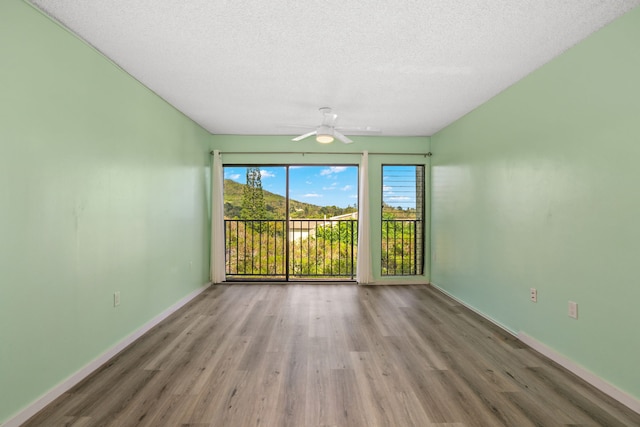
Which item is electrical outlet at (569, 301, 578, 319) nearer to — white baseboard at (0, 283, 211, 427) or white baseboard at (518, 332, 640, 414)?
white baseboard at (518, 332, 640, 414)

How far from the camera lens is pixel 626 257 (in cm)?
188

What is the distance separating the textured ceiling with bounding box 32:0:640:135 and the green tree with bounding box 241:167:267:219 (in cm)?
193

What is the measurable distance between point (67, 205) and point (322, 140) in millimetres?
2461

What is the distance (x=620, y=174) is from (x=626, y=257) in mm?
532

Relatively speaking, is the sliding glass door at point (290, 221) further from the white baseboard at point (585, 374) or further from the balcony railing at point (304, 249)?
the white baseboard at point (585, 374)

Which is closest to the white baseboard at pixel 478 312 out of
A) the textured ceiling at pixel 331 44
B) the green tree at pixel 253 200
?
the textured ceiling at pixel 331 44

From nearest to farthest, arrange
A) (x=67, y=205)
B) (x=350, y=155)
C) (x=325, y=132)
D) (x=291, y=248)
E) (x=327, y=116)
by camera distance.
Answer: (x=67, y=205) → (x=325, y=132) → (x=327, y=116) → (x=350, y=155) → (x=291, y=248)

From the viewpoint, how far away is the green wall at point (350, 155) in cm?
485

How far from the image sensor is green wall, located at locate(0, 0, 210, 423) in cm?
166

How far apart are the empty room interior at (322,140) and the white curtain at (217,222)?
80cm

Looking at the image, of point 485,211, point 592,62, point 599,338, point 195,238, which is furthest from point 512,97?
point 195,238

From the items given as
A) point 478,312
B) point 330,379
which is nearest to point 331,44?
point 330,379

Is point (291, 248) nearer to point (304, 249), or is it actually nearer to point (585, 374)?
point (304, 249)

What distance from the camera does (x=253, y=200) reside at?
5.21 metres
